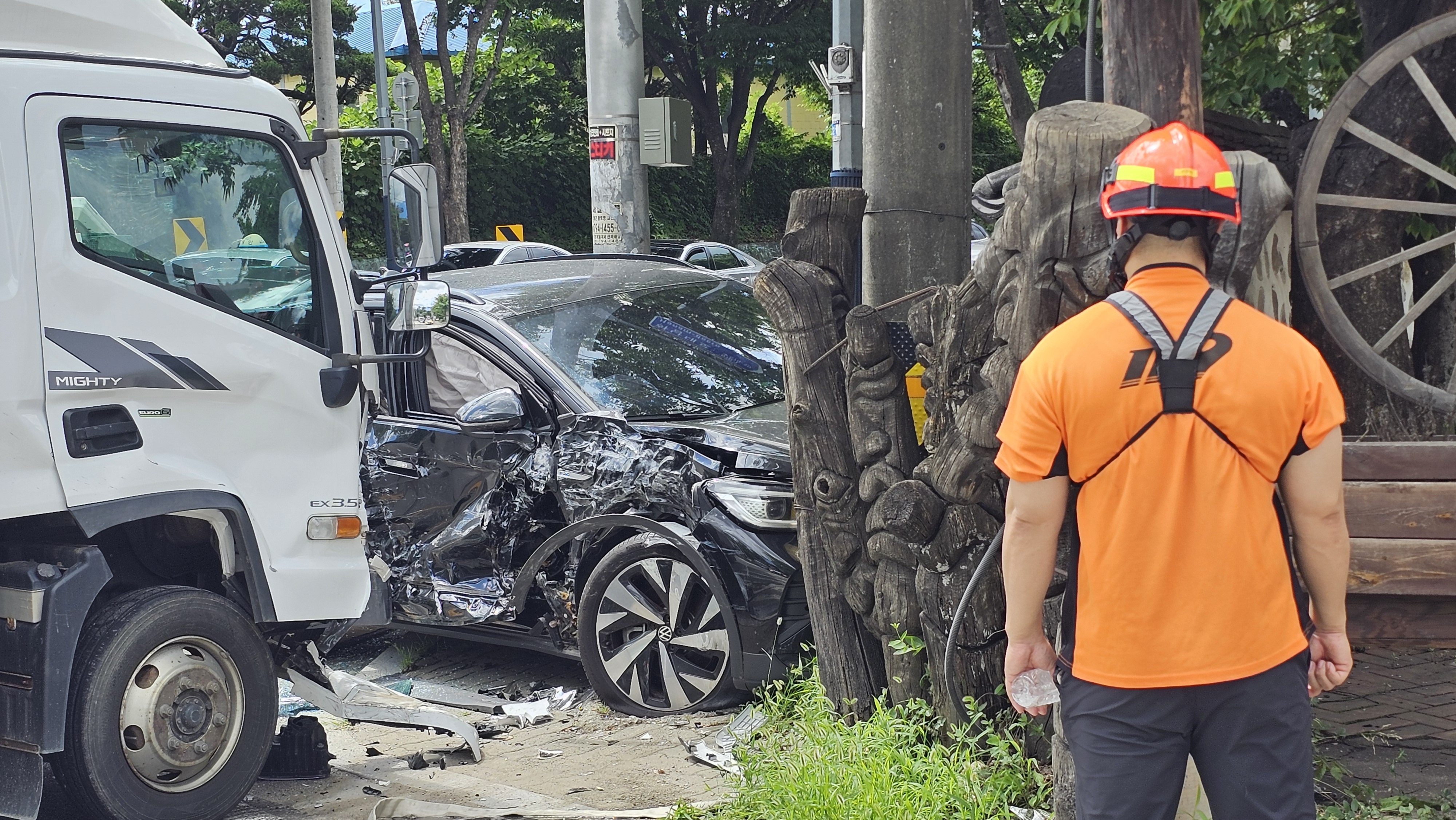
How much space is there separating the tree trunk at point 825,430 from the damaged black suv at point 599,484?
56 centimetres

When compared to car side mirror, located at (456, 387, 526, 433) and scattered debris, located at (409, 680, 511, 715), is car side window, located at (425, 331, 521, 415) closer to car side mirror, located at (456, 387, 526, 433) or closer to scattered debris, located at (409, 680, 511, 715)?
car side mirror, located at (456, 387, 526, 433)

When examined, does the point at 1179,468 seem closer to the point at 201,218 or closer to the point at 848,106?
the point at 201,218

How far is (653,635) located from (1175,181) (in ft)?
11.3

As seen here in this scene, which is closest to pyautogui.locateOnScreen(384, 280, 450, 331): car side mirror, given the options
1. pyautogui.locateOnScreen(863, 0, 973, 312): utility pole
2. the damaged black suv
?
the damaged black suv

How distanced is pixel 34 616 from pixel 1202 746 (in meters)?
3.24

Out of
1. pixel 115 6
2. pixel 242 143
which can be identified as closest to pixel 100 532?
pixel 242 143

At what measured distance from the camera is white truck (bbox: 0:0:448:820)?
401cm

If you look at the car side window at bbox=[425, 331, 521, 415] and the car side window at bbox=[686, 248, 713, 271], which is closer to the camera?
the car side window at bbox=[425, 331, 521, 415]

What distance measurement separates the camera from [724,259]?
23.2m

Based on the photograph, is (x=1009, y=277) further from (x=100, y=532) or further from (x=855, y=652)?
(x=100, y=532)

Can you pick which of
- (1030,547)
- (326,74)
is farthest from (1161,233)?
(326,74)

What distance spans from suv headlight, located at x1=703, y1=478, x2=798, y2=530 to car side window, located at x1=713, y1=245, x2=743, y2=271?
17.5 m

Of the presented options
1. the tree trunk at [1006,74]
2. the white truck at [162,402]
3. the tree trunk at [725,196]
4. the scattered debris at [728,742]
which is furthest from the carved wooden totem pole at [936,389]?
the tree trunk at [725,196]

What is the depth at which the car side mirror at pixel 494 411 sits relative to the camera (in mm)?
5746
